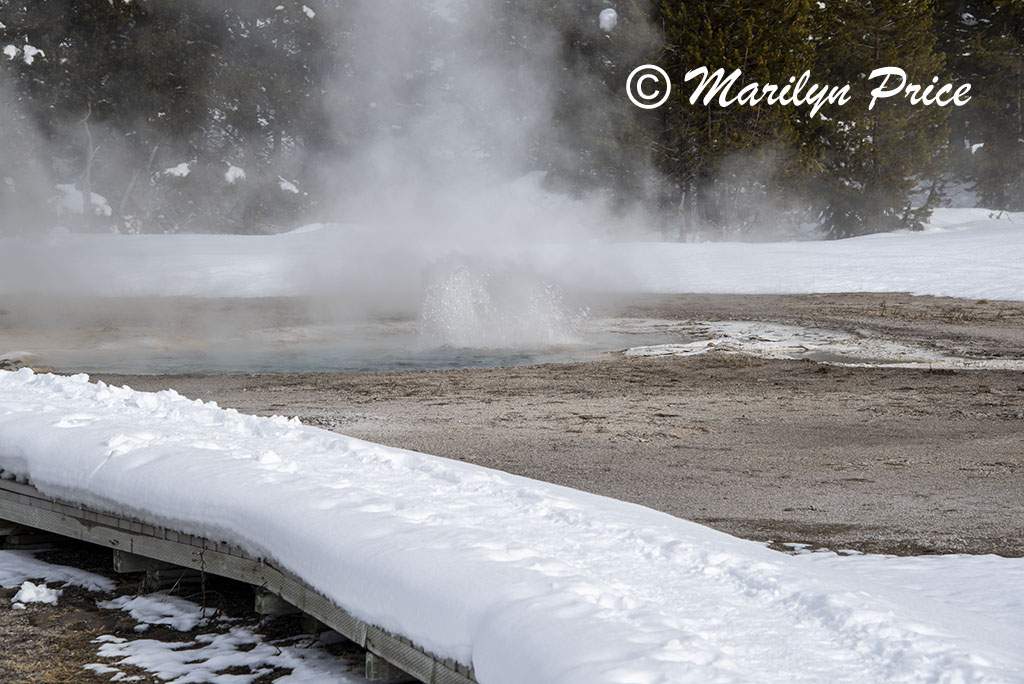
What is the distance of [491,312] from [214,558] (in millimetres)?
6887

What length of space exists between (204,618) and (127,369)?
16.6ft

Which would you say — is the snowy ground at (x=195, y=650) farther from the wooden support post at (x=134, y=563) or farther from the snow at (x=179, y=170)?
the snow at (x=179, y=170)

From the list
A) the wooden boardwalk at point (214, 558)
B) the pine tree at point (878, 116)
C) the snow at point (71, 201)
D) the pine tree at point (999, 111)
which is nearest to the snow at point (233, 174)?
the snow at point (71, 201)

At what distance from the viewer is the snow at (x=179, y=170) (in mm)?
27688

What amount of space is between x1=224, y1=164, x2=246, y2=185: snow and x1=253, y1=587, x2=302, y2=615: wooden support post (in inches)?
1040

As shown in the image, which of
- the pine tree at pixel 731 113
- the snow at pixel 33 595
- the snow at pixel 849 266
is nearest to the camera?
the snow at pixel 33 595

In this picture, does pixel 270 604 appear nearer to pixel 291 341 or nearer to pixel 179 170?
pixel 291 341

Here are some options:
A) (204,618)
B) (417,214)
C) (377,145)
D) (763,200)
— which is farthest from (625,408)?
(377,145)

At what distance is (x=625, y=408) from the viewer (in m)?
6.50

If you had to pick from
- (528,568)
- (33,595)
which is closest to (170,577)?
(33,595)

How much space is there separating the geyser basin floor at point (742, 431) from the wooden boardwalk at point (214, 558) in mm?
1549

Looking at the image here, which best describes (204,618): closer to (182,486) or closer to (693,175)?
(182,486)

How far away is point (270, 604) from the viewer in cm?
328

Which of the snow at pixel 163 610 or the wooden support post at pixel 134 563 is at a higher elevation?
the wooden support post at pixel 134 563
